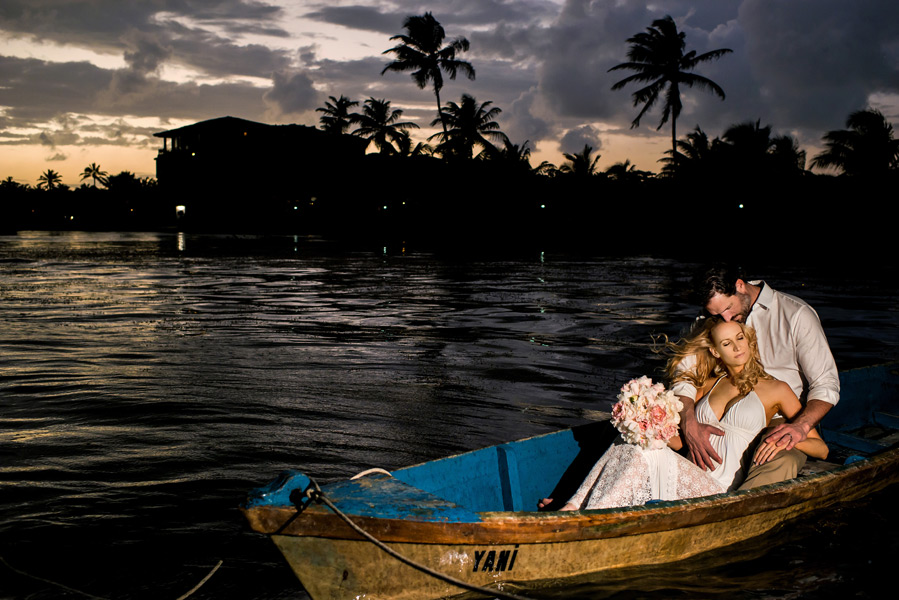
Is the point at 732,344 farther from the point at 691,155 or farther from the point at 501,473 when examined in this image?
the point at 691,155

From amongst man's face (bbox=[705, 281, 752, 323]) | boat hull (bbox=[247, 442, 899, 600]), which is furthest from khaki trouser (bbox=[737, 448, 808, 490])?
man's face (bbox=[705, 281, 752, 323])

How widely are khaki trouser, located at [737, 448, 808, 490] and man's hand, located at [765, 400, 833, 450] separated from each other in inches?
3.5

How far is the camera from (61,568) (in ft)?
15.2

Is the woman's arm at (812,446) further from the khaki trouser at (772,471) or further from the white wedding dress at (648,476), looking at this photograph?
the white wedding dress at (648,476)

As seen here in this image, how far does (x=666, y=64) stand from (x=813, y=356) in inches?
1709

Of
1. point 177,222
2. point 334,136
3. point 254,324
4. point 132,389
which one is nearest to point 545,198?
point 334,136

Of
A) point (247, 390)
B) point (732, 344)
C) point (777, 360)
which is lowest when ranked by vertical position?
point (247, 390)

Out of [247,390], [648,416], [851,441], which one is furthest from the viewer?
[247,390]

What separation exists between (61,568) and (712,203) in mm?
42266

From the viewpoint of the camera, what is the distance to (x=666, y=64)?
44.7 meters

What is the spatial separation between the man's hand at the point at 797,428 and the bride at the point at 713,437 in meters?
0.06

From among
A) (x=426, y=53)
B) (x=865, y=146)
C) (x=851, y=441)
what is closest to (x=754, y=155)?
(x=865, y=146)

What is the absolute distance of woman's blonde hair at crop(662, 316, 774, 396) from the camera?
4.90 m

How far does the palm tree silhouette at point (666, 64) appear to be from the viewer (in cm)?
4453
